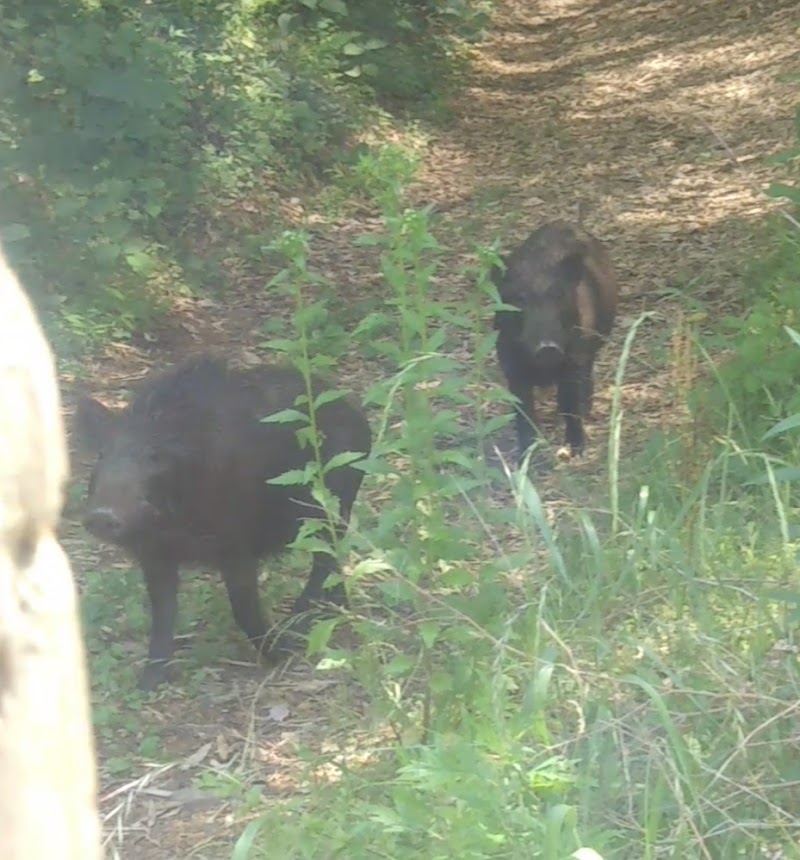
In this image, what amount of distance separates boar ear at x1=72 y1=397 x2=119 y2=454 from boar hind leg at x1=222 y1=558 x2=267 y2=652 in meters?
0.66

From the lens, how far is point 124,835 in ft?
14.6

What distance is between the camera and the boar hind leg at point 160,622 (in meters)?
5.36

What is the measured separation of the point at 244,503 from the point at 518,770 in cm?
214

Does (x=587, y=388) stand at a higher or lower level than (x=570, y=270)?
lower

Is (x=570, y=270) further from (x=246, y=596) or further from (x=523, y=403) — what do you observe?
(x=246, y=596)

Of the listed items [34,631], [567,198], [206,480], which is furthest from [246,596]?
[567,198]

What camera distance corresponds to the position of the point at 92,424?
5227 mm

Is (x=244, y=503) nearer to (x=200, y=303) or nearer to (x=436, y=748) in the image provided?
(x=436, y=748)

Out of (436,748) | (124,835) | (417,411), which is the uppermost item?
(417,411)

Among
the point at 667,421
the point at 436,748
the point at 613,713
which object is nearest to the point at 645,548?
the point at 613,713

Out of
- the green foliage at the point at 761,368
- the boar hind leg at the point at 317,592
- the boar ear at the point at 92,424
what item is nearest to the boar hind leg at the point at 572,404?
the green foliage at the point at 761,368

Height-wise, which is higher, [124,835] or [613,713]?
[613,713]

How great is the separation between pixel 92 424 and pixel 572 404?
280 centimetres

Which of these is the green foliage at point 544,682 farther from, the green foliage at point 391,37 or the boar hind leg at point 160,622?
the green foliage at point 391,37
